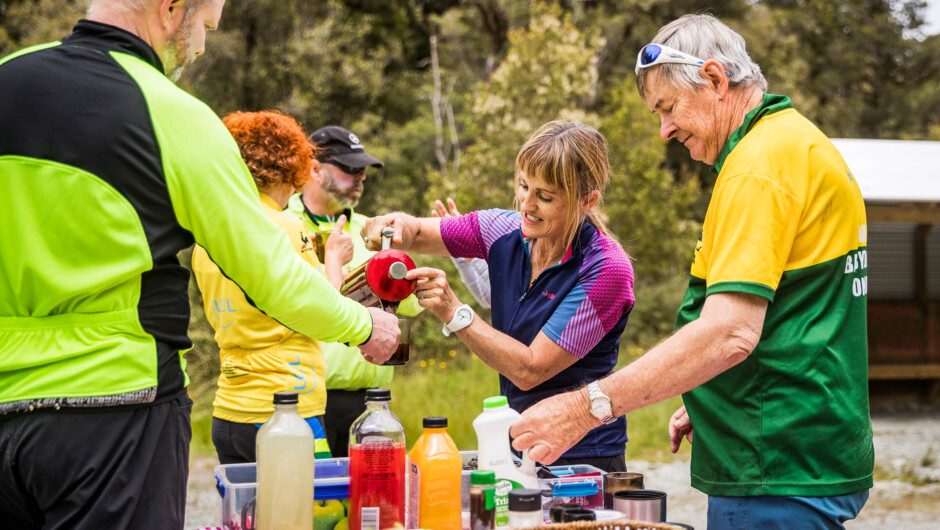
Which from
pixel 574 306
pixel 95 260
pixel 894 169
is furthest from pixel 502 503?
pixel 894 169

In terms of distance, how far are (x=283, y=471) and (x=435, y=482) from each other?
37 centimetres

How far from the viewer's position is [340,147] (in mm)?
4672

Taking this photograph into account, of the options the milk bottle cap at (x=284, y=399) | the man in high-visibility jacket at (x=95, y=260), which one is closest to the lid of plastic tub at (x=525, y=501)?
the milk bottle cap at (x=284, y=399)

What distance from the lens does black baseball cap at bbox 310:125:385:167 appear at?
460 cm

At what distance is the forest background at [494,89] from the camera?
1101cm

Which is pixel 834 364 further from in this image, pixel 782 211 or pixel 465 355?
pixel 465 355

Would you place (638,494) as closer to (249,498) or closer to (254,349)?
(249,498)

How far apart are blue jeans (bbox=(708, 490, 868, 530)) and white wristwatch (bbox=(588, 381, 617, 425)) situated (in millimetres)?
411

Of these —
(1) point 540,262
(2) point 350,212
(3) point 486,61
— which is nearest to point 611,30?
(3) point 486,61

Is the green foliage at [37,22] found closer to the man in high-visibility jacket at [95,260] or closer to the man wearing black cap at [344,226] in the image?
the man wearing black cap at [344,226]

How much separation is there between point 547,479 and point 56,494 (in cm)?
122

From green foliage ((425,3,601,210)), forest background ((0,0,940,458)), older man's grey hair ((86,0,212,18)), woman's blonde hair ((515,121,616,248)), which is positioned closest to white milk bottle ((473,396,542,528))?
woman's blonde hair ((515,121,616,248))

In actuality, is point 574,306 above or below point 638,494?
above

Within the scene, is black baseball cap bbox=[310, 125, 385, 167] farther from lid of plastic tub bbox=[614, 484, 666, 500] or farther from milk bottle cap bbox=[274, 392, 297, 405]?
lid of plastic tub bbox=[614, 484, 666, 500]
